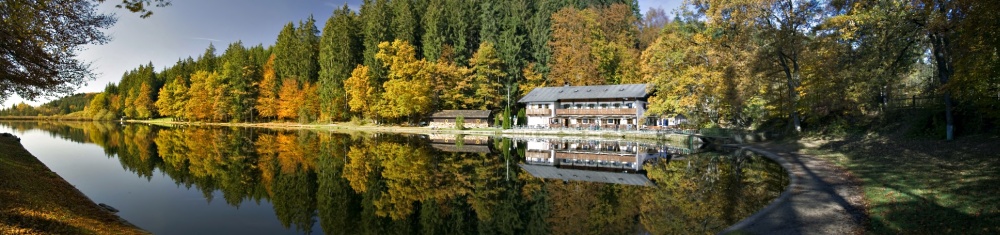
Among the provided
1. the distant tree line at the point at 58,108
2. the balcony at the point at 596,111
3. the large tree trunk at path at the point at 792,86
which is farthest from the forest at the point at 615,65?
the distant tree line at the point at 58,108

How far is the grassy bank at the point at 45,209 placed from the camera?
842cm

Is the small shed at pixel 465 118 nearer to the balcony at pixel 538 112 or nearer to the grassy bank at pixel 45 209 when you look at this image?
the balcony at pixel 538 112

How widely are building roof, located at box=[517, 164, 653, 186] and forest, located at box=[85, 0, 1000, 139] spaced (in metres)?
9.87

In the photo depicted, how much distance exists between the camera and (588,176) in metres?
20.6

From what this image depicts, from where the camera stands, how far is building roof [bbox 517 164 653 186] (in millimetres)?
19031

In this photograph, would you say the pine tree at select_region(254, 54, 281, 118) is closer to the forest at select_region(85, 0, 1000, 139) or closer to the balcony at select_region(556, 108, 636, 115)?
the forest at select_region(85, 0, 1000, 139)

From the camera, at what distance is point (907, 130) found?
74.7ft

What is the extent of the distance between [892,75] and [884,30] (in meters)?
3.91

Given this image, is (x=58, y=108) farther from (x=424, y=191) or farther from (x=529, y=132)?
(x=424, y=191)

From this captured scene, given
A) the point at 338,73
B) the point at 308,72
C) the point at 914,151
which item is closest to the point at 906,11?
the point at 914,151

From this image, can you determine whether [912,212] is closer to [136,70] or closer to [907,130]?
[907,130]

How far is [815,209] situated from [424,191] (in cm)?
1129

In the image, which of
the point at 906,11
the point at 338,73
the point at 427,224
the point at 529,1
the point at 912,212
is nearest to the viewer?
the point at 912,212

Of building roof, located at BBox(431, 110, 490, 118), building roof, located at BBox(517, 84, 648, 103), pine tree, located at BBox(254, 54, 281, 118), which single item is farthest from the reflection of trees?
pine tree, located at BBox(254, 54, 281, 118)
